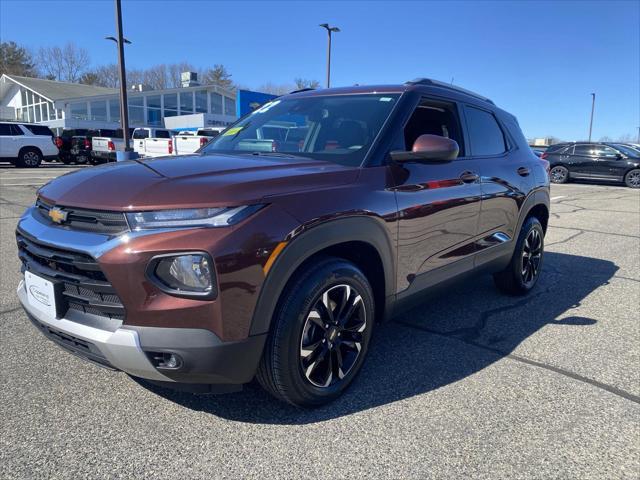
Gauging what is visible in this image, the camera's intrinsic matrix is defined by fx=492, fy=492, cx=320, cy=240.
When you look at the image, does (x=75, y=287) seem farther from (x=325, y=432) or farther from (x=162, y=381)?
(x=325, y=432)

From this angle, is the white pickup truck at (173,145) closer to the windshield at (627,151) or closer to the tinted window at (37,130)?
the tinted window at (37,130)

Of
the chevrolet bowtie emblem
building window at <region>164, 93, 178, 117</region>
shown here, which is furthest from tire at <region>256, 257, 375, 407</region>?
building window at <region>164, 93, 178, 117</region>

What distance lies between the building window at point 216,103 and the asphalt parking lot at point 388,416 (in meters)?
44.3

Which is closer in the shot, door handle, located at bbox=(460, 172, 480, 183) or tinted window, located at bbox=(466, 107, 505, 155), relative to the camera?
door handle, located at bbox=(460, 172, 480, 183)

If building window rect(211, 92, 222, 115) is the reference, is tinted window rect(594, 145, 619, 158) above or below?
below

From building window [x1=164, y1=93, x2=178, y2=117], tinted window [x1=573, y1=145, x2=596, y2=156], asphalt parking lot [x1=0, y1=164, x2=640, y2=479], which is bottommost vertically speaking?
asphalt parking lot [x1=0, y1=164, x2=640, y2=479]

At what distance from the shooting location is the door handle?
3.64 meters

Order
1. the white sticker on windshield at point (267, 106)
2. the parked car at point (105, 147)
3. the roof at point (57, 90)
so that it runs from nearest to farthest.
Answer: the white sticker on windshield at point (267, 106) < the parked car at point (105, 147) < the roof at point (57, 90)

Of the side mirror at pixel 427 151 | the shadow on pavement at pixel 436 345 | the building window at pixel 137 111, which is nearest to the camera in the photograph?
the shadow on pavement at pixel 436 345

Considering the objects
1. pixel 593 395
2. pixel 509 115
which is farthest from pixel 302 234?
pixel 509 115

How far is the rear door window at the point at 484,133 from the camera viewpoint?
4043 mm

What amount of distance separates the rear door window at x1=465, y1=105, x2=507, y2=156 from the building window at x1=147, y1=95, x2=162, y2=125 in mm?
42092

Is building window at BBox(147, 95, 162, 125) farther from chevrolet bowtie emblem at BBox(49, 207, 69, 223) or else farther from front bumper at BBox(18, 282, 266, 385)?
front bumper at BBox(18, 282, 266, 385)

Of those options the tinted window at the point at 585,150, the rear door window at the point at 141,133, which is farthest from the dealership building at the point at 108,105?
the tinted window at the point at 585,150
